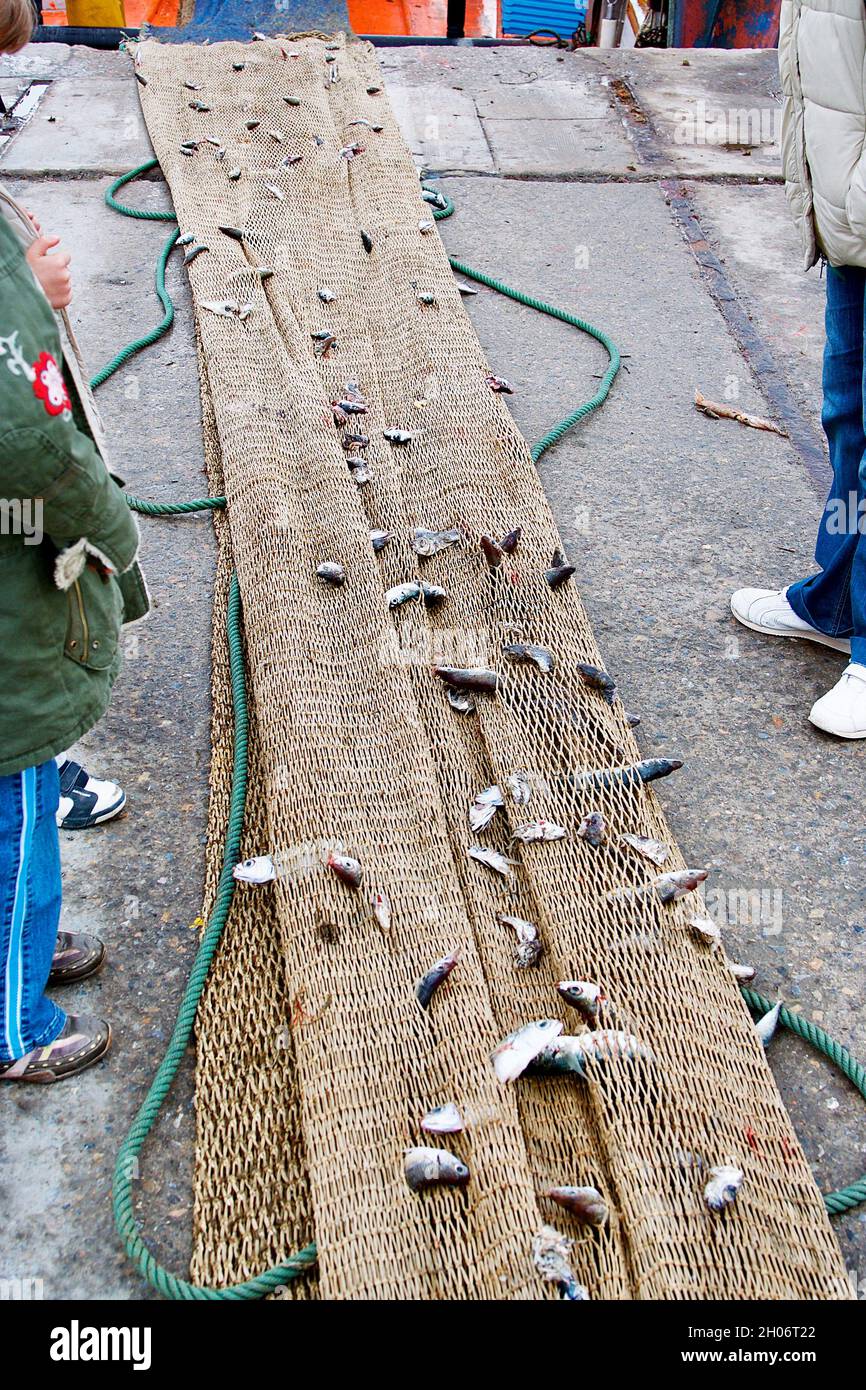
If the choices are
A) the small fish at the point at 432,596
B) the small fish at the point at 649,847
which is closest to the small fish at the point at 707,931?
the small fish at the point at 649,847

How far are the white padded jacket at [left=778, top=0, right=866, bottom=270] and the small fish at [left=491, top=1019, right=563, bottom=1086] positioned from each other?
1846 mm

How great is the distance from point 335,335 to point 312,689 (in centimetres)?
190

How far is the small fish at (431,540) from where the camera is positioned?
3025mm

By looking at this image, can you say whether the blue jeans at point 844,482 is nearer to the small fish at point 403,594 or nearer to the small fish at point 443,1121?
the small fish at point 403,594

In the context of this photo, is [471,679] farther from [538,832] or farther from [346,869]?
[346,869]

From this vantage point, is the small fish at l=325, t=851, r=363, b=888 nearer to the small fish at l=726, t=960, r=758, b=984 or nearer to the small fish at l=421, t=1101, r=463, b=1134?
the small fish at l=421, t=1101, r=463, b=1134

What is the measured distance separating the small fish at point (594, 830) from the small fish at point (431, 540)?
3.35ft

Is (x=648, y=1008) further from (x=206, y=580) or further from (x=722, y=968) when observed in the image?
(x=206, y=580)

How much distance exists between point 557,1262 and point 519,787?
3.20 ft

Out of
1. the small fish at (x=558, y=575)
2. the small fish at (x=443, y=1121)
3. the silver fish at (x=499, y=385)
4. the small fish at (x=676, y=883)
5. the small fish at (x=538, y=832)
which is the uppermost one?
the silver fish at (x=499, y=385)

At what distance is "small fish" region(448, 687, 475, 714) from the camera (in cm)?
259

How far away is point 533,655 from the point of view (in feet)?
8.74

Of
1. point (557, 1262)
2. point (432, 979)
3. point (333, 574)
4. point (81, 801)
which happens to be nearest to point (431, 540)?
point (333, 574)

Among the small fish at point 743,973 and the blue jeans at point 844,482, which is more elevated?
the blue jeans at point 844,482
